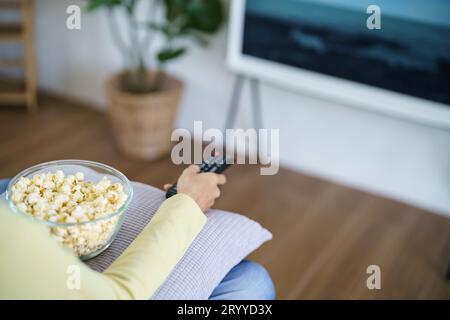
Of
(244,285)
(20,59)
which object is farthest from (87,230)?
(20,59)

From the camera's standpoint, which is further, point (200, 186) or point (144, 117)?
point (144, 117)

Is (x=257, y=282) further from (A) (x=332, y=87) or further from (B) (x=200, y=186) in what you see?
(A) (x=332, y=87)

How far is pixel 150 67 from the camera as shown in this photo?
8.82 feet

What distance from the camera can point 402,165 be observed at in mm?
2242

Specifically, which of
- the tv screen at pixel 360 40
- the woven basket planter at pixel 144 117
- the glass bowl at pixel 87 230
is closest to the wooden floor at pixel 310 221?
the woven basket planter at pixel 144 117

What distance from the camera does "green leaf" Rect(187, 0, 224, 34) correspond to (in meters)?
2.16

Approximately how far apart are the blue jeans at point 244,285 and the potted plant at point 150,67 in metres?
1.14

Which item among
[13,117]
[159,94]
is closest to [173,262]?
[159,94]

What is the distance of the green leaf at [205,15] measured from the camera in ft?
7.08

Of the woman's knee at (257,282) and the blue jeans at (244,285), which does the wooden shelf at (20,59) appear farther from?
the woman's knee at (257,282)

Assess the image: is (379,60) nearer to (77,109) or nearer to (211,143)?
(211,143)

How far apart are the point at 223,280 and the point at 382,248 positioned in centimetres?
110

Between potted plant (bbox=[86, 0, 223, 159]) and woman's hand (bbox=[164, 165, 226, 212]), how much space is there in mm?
1180

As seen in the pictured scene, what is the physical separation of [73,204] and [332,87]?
1371mm
